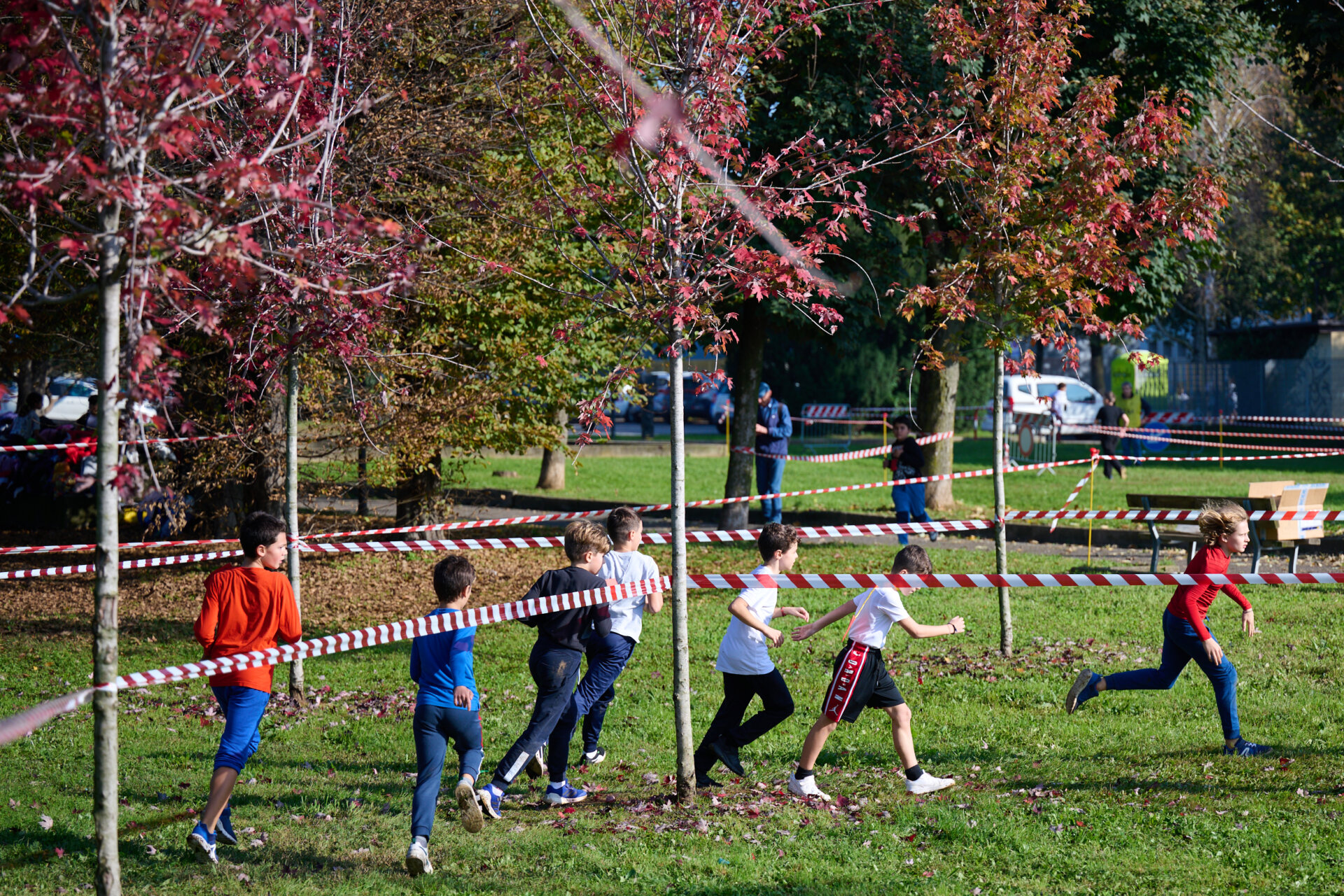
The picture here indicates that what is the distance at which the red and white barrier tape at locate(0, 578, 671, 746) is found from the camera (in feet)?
16.2

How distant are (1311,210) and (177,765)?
3958 cm

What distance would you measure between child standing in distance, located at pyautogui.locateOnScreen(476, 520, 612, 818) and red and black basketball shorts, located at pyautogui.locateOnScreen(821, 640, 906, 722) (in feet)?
4.32

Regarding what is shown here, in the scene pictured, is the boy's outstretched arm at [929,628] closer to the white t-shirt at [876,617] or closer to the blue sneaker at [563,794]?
the white t-shirt at [876,617]

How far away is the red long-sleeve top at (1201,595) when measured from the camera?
6.80 m

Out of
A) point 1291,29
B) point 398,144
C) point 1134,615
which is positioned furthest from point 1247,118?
point 398,144

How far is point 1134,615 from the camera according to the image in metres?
11.0

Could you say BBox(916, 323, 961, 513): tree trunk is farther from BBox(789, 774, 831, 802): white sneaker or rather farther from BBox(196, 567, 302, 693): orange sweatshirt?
BBox(196, 567, 302, 693): orange sweatshirt

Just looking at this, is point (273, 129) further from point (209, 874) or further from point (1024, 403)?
point (1024, 403)

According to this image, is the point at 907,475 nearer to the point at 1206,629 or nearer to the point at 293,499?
the point at 1206,629

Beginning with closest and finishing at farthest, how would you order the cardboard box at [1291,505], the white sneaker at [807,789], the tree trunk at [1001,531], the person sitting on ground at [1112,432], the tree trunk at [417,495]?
1. the white sneaker at [807,789]
2. the tree trunk at [1001,531]
3. the cardboard box at [1291,505]
4. the tree trunk at [417,495]
5. the person sitting on ground at [1112,432]

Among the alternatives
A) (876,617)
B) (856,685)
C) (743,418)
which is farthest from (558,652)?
(743,418)

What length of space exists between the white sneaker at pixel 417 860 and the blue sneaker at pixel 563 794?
117cm

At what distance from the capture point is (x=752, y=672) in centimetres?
634

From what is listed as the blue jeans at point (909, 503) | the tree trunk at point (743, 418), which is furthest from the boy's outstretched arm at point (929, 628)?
the tree trunk at point (743, 418)
